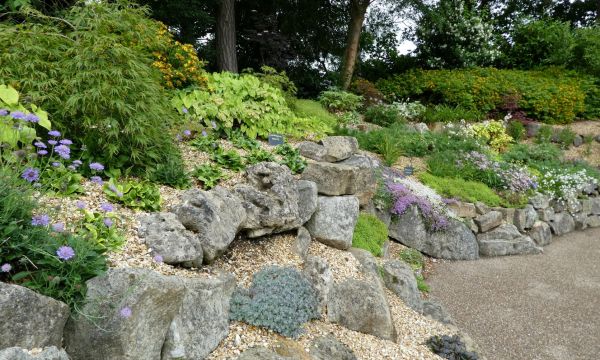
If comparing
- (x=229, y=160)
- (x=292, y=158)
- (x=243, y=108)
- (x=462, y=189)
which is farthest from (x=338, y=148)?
(x=462, y=189)

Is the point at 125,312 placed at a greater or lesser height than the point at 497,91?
lesser

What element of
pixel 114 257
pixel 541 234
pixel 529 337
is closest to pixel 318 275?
pixel 114 257

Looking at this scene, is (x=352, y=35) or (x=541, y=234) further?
(x=352, y=35)

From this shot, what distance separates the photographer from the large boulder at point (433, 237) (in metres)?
6.86

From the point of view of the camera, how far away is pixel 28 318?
6.67 ft

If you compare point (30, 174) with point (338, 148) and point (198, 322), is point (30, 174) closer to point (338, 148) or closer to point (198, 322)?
point (198, 322)

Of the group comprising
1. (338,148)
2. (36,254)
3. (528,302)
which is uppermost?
(338,148)

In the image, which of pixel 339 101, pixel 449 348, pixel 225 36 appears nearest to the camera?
pixel 449 348

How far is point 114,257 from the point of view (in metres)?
2.82

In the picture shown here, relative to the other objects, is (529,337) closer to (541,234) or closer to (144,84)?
(541,234)

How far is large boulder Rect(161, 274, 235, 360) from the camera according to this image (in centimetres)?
266

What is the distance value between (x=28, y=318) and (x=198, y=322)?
1054mm

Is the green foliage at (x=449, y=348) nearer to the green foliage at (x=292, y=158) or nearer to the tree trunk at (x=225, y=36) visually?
the green foliage at (x=292, y=158)

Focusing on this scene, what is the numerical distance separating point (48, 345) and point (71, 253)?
452 mm
